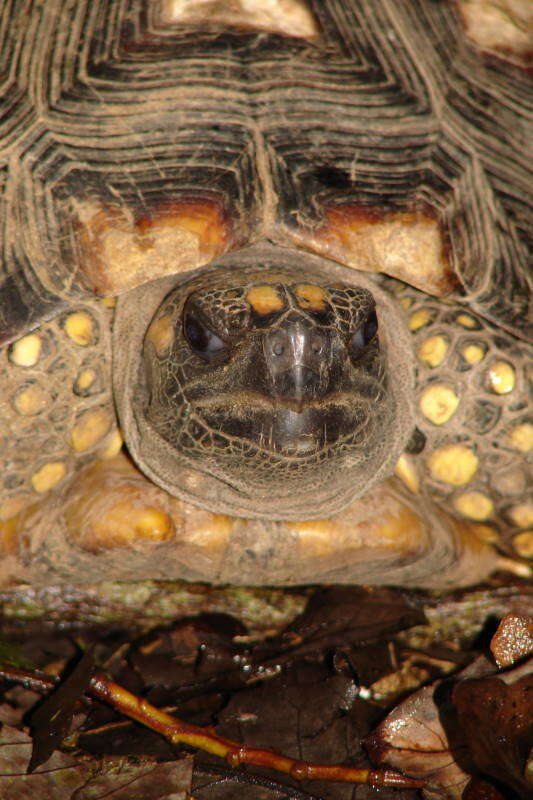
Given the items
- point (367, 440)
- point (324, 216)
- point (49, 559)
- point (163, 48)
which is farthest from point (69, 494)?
point (163, 48)

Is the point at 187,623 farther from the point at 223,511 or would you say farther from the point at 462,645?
the point at 462,645

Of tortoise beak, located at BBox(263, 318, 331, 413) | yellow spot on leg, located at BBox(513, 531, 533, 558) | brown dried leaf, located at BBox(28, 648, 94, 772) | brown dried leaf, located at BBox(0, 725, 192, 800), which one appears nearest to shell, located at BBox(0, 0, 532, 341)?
tortoise beak, located at BBox(263, 318, 331, 413)

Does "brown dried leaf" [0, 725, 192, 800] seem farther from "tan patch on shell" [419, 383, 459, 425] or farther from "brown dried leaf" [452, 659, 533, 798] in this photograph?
"tan patch on shell" [419, 383, 459, 425]

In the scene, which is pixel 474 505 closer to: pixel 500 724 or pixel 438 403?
pixel 438 403

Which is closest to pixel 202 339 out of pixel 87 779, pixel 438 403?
pixel 438 403

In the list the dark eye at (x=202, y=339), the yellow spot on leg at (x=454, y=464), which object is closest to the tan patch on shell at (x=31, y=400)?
the dark eye at (x=202, y=339)

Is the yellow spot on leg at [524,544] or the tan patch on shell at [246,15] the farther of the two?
the yellow spot on leg at [524,544]

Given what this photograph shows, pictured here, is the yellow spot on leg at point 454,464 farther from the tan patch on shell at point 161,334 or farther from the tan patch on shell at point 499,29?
the tan patch on shell at point 499,29
